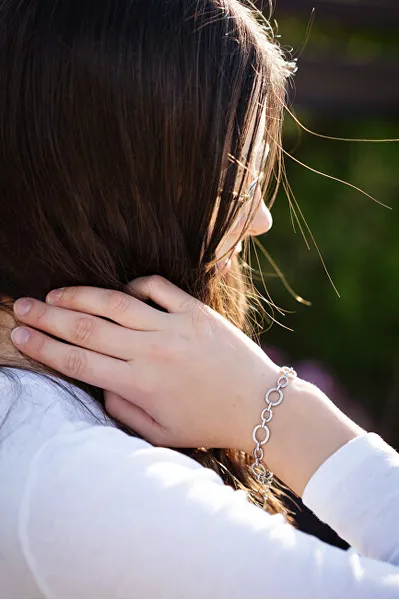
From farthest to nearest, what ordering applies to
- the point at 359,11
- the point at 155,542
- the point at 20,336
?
the point at 359,11 → the point at 20,336 → the point at 155,542

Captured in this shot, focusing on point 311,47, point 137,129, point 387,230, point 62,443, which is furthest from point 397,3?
point 62,443

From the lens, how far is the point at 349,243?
12.9 ft

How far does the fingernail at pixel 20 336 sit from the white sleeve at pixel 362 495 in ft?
1.75

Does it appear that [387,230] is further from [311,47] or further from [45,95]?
[45,95]

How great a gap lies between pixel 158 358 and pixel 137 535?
398 mm

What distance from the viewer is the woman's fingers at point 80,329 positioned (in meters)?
1.34

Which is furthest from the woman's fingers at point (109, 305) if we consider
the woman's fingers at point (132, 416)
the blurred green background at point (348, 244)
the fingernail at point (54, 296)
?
the blurred green background at point (348, 244)

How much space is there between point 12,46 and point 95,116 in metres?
0.18

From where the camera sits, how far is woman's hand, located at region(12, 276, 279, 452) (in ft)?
4.40

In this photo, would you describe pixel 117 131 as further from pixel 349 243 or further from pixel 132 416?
pixel 349 243

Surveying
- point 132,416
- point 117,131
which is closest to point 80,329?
point 132,416

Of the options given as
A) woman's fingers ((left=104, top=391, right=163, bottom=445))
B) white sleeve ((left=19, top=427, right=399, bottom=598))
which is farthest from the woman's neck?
white sleeve ((left=19, top=427, right=399, bottom=598))

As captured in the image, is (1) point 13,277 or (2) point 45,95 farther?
(1) point 13,277

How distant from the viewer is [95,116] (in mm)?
1227
